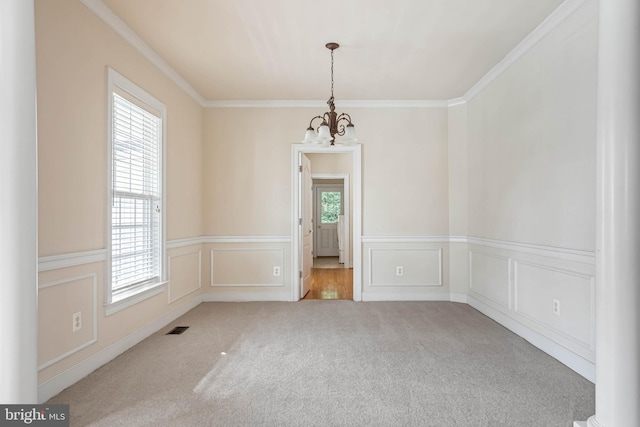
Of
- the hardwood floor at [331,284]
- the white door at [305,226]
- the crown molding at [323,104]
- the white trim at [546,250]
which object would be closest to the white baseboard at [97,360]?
the white door at [305,226]

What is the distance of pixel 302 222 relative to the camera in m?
5.34

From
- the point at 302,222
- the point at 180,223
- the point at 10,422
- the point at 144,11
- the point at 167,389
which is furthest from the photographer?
the point at 302,222

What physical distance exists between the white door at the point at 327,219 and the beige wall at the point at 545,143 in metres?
6.62

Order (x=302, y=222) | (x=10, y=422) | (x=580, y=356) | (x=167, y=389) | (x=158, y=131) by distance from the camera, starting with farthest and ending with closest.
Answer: (x=302, y=222) → (x=158, y=131) → (x=580, y=356) → (x=167, y=389) → (x=10, y=422)

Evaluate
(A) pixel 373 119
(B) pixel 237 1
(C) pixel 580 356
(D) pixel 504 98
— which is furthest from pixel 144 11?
(C) pixel 580 356

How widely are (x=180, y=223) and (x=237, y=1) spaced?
102 inches

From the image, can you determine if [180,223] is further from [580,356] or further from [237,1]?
[580,356]

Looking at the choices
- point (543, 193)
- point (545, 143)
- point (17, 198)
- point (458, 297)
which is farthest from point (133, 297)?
point (458, 297)

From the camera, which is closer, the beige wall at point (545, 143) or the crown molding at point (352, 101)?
the beige wall at point (545, 143)

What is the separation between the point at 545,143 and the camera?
320 centimetres

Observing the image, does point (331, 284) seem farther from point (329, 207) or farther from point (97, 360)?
point (329, 207)

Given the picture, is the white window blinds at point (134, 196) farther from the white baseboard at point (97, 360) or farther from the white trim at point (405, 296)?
the white trim at point (405, 296)

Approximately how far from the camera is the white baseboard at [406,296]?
518 cm

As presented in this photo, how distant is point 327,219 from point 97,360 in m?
8.38
